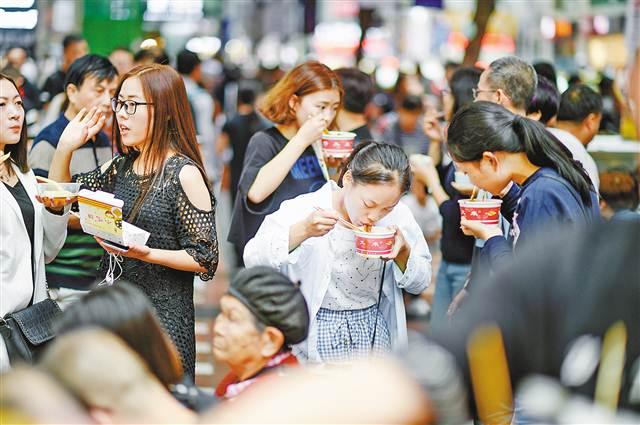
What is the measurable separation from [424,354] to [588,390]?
28 cm

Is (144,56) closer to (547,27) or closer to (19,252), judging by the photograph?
(19,252)

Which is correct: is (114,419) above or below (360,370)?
below

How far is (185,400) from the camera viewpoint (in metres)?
2.22

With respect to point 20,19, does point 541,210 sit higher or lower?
lower

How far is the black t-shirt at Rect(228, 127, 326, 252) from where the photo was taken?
5.69 m

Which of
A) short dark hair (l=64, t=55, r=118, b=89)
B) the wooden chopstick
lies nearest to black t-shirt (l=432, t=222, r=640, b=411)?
the wooden chopstick

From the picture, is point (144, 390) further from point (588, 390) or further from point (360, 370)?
point (588, 390)

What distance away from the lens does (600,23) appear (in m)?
30.2

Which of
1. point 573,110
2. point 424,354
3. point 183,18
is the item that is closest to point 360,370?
point 424,354

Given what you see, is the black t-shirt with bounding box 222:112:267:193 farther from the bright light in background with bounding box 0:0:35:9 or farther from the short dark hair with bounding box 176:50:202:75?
the bright light in background with bounding box 0:0:35:9

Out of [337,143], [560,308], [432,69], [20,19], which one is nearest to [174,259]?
[337,143]

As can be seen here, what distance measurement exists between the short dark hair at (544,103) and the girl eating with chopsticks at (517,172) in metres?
1.68

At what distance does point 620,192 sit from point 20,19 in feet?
25.2

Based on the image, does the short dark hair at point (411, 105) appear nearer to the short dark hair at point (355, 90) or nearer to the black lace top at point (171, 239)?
the short dark hair at point (355, 90)
